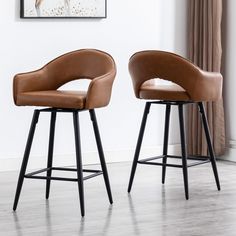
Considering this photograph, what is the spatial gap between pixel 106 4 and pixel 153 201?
1.91m

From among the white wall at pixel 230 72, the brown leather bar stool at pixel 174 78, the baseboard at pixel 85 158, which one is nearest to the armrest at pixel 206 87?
the brown leather bar stool at pixel 174 78

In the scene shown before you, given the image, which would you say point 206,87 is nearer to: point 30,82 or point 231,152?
point 30,82

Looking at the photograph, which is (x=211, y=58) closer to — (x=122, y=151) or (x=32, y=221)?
(x=122, y=151)

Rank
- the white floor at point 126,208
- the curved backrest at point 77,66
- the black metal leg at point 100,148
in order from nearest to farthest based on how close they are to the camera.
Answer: the white floor at point 126,208
the black metal leg at point 100,148
the curved backrest at point 77,66

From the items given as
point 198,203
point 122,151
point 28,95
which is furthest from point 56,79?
point 122,151

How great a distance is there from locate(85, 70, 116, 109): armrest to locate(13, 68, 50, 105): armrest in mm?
437

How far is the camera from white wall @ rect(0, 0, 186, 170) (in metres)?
5.45

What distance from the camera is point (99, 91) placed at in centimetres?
418

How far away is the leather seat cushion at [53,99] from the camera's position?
409 cm

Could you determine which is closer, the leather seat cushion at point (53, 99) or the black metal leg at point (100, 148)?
the leather seat cushion at point (53, 99)

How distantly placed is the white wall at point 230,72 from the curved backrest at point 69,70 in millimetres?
1894

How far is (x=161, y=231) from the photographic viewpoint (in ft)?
12.5

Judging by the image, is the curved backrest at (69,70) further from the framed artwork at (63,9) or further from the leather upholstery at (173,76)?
the framed artwork at (63,9)

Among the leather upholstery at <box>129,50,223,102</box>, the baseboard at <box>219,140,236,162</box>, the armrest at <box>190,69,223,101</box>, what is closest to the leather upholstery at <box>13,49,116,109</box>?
the leather upholstery at <box>129,50,223,102</box>
